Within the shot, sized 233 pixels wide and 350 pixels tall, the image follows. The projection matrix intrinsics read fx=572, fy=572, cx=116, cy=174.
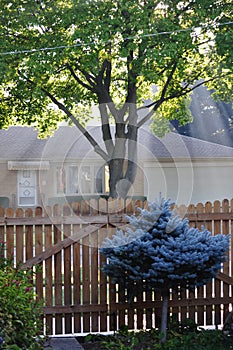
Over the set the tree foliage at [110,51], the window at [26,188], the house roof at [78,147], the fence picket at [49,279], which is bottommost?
the fence picket at [49,279]

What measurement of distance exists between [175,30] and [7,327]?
1313 cm

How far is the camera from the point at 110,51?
16.9 metres

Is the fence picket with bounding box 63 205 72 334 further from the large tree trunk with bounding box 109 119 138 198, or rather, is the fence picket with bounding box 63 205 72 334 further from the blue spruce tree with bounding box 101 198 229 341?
the large tree trunk with bounding box 109 119 138 198

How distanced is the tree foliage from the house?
4331mm

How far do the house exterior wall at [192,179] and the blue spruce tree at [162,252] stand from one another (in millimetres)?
16210

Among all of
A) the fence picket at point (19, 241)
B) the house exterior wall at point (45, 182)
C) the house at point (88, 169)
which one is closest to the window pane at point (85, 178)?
the house at point (88, 169)

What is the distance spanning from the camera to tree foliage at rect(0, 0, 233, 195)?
50.3 ft

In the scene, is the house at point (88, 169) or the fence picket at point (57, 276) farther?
the house at point (88, 169)

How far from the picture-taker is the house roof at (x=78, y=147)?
78.4 feet

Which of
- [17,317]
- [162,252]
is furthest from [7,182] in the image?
[17,317]

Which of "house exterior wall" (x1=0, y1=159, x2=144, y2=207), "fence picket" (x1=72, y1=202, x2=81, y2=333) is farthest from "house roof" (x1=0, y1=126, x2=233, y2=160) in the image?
"fence picket" (x1=72, y1=202, x2=81, y2=333)

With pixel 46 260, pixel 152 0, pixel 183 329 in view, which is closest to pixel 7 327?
pixel 46 260

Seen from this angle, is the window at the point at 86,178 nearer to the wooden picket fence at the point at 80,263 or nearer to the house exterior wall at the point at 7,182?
the house exterior wall at the point at 7,182

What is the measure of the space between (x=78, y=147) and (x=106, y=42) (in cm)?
928
